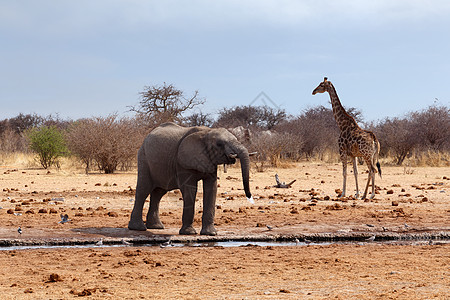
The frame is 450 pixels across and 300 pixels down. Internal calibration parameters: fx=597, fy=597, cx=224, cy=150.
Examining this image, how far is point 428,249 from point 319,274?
9.08 ft

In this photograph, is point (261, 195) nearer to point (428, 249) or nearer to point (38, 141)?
point (428, 249)

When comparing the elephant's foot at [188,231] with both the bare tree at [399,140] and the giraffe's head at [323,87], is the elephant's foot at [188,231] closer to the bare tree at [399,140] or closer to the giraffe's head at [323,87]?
the giraffe's head at [323,87]

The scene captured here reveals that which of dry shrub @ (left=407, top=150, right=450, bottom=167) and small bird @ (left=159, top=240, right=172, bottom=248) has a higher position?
dry shrub @ (left=407, top=150, right=450, bottom=167)

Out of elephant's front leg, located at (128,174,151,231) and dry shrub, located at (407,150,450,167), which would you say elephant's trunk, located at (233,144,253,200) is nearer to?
elephant's front leg, located at (128,174,151,231)

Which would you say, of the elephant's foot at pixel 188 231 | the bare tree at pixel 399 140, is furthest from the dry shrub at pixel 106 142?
the elephant's foot at pixel 188 231

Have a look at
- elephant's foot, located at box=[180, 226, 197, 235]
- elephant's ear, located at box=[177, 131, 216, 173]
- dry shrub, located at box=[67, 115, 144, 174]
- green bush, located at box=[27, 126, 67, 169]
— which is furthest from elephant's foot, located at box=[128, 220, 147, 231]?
green bush, located at box=[27, 126, 67, 169]

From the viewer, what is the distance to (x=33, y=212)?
1266cm

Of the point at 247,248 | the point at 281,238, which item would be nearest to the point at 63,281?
the point at 247,248

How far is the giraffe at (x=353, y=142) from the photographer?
16188mm

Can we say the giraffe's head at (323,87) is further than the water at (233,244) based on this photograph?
Yes

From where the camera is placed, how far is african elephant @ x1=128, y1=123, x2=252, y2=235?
31.7ft

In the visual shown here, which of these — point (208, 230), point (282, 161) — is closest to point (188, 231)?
point (208, 230)

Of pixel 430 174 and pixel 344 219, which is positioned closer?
pixel 344 219

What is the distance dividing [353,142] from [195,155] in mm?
7785
